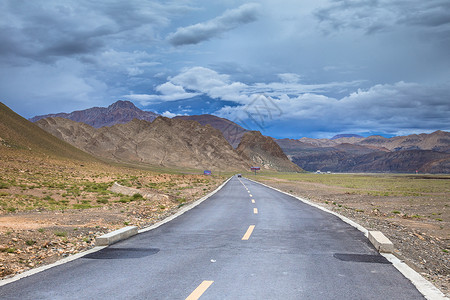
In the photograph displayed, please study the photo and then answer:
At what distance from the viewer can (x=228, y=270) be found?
6902mm

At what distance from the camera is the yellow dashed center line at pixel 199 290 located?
536 centimetres

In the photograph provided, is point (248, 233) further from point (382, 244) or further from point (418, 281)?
point (418, 281)

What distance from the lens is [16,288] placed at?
5.89 metres

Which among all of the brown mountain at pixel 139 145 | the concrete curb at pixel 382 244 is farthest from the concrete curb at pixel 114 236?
the brown mountain at pixel 139 145

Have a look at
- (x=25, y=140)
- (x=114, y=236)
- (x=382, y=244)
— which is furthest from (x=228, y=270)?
(x=25, y=140)

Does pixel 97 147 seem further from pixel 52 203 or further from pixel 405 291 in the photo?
pixel 405 291

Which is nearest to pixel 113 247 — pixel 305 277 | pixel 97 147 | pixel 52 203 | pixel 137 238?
pixel 137 238

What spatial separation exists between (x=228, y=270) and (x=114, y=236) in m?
4.33

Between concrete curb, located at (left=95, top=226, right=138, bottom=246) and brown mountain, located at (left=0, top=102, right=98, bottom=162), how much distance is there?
2618 inches

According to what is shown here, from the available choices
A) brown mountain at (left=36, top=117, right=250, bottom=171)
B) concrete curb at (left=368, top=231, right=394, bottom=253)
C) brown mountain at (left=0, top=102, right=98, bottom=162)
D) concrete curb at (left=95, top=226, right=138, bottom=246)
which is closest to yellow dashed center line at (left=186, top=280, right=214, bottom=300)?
concrete curb at (left=95, top=226, right=138, bottom=246)

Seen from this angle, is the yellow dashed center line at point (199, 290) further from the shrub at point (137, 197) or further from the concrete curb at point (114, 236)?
the shrub at point (137, 197)

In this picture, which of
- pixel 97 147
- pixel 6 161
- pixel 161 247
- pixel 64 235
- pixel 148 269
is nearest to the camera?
pixel 148 269

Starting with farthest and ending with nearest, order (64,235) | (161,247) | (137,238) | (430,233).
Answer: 1. (430,233)
2. (64,235)
3. (137,238)
4. (161,247)

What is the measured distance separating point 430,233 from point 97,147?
177 m
